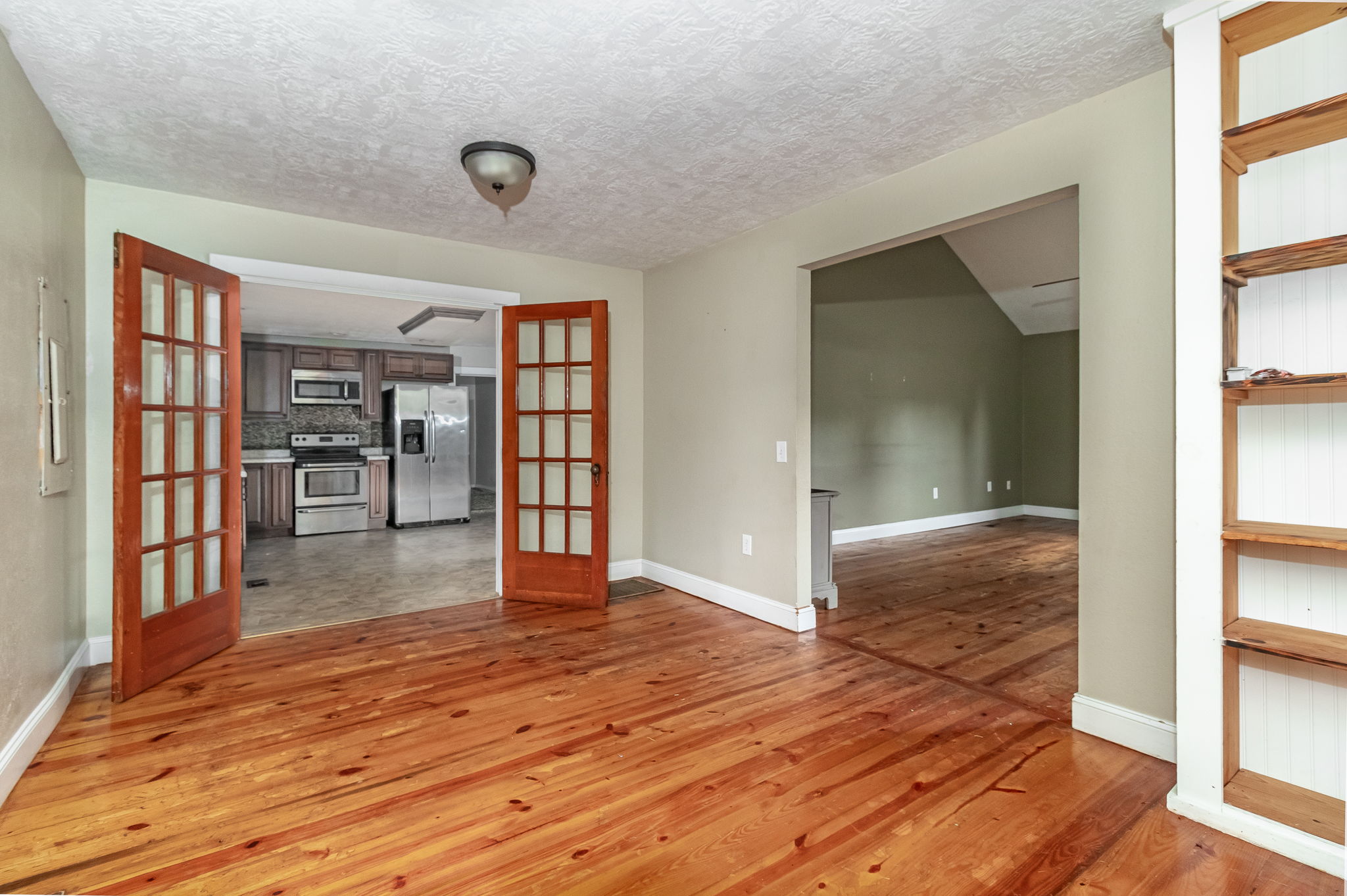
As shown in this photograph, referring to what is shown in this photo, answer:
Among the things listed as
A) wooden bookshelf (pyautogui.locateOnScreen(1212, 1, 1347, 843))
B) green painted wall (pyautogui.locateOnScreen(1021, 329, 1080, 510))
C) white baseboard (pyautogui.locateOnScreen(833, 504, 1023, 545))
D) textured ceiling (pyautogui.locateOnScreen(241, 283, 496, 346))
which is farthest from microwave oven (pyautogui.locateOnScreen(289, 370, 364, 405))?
green painted wall (pyautogui.locateOnScreen(1021, 329, 1080, 510))

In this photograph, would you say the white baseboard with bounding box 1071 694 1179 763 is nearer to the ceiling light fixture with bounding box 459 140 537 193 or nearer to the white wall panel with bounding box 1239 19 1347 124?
the white wall panel with bounding box 1239 19 1347 124

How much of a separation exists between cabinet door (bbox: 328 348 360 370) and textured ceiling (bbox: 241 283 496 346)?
6.7 inches

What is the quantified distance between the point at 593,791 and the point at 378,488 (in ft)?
21.2

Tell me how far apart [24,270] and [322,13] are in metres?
1.47

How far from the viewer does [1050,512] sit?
7977 millimetres

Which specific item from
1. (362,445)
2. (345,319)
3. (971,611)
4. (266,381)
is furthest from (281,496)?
(971,611)

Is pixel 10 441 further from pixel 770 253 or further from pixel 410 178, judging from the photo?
pixel 770 253

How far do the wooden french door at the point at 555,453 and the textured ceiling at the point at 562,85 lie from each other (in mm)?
1207

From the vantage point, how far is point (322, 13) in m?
1.82

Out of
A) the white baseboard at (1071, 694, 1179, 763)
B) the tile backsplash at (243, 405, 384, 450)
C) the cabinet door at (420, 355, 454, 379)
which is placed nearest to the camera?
the white baseboard at (1071, 694, 1179, 763)

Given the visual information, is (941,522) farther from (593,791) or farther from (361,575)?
(593,791)

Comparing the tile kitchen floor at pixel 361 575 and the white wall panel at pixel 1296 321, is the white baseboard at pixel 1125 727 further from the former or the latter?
the tile kitchen floor at pixel 361 575

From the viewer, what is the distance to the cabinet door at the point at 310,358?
7.25 m

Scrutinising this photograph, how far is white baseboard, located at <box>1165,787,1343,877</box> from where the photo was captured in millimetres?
1596
